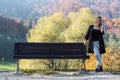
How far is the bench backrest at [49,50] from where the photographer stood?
14.1 meters

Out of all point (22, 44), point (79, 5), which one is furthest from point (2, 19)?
point (22, 44)

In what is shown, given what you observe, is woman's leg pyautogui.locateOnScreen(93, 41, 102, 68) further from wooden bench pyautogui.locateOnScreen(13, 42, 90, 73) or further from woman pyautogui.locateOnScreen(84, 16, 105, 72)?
wooden bench pyautogui.locateOnScreen(13, 42, 90, 73)

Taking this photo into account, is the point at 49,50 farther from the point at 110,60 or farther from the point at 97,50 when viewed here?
the point at 110,60

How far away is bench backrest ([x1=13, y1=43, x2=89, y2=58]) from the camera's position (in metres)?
14.1

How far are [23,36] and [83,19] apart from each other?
204 feet

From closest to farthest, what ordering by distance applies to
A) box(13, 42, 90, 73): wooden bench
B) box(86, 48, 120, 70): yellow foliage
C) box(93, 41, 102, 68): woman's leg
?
box(93, 41, 102, 68): woman's leg, box(13, 42, 90, 73): wooden bench, box(86, 48, 120, 70): yellow foliage

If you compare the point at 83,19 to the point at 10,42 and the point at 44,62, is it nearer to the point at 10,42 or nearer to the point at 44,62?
the point at 44,62

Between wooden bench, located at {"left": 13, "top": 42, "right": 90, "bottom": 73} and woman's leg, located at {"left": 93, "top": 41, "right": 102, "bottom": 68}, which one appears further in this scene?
wooden bench, located at {"left": 13, "top": 42, "right": 90, "bottom": 73}

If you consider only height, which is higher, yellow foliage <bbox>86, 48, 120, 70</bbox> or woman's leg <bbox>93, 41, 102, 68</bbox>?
yellow foliage <bbox>86, 48, 120, 70</bbox>

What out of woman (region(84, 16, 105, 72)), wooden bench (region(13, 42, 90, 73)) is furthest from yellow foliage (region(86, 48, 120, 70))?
woman (region(84, 16, 105, 72))

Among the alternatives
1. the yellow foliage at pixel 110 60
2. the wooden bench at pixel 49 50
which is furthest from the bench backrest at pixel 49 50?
the yellow foliage at pixel 110 60

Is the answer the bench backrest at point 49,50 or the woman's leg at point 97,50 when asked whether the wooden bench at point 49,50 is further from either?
the woman's leg at point 97,50

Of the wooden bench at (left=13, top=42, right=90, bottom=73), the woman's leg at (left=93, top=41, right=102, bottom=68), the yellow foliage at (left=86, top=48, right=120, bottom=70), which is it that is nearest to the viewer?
the woman's leg at (left=93, top=41, right=102, bottom=68)

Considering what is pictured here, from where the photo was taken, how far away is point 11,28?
119 metres
